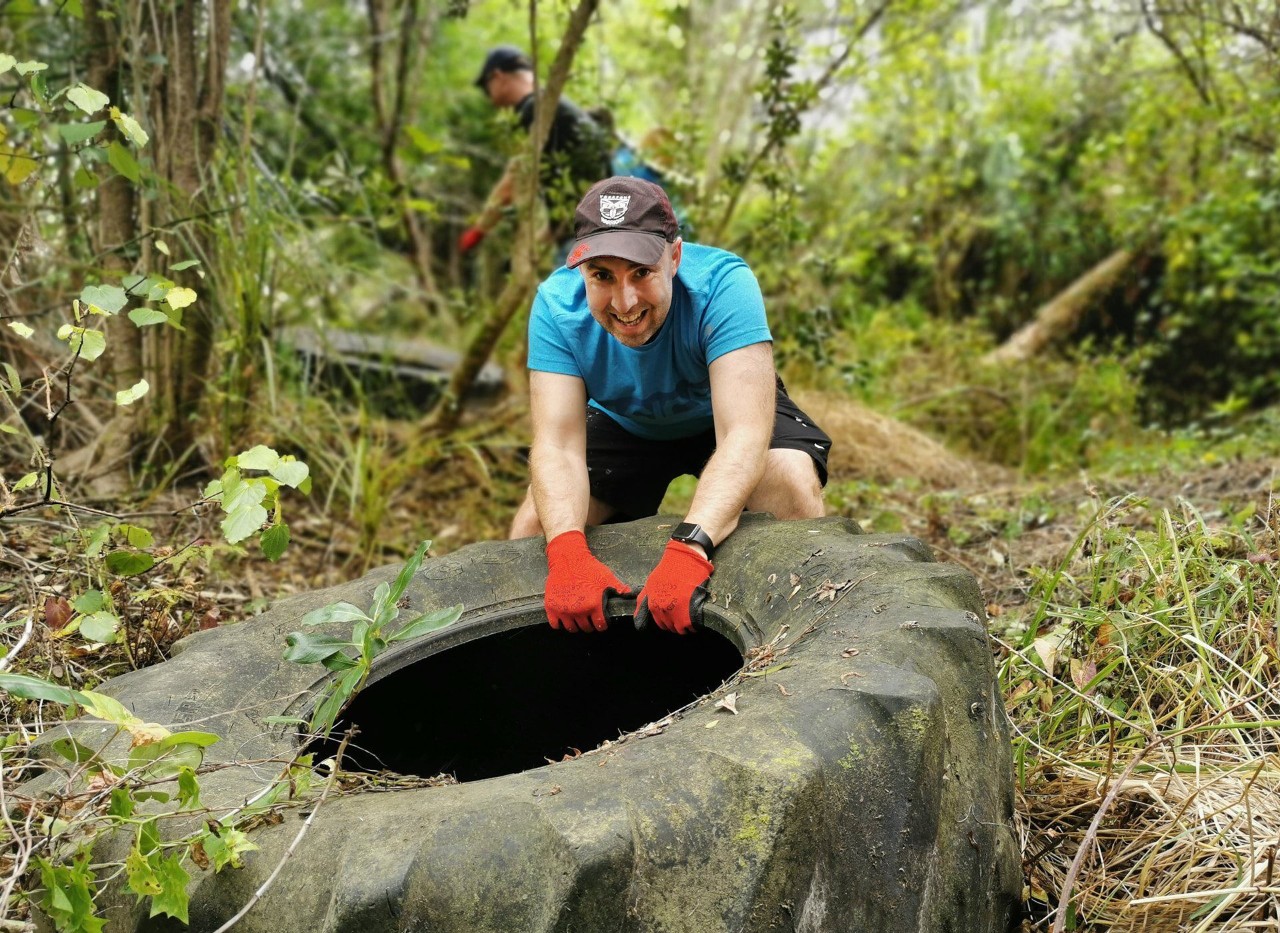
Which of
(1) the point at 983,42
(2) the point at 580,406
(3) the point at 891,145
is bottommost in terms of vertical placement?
(2) the point at 580,406

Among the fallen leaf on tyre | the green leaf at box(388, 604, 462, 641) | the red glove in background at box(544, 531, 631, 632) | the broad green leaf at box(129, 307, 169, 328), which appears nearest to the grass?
the red glove in background at box(544, 531, 631, 632)

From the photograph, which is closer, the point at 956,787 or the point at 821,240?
the point at 956,787

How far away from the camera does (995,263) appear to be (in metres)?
8.52

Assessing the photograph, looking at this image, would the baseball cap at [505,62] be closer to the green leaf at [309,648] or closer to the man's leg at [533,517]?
the man's leg at [533,517]

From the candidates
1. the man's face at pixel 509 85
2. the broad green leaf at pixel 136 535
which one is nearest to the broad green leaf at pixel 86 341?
the broad green leaf at pixel 136 535

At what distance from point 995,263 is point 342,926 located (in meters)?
8.24

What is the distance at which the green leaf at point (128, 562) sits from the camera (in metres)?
2.10

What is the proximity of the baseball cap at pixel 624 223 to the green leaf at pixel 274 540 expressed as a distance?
881mm

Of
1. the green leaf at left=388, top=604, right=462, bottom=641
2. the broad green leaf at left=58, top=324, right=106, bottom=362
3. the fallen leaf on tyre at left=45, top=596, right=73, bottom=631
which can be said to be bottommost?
the fallen leaf on tyre at left=45, top=596, right=73, bottom=631

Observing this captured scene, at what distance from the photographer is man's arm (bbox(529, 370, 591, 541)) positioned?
261 cm

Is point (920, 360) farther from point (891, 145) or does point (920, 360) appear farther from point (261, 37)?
point (261, 37)

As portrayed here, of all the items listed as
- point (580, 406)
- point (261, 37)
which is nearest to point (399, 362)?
point (261, 37)

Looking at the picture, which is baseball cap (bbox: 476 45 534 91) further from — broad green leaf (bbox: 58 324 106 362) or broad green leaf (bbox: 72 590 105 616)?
broad green leaf (bbox: 72 590 105 616)

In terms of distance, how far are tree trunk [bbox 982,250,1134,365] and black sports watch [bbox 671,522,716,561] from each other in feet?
18.7
